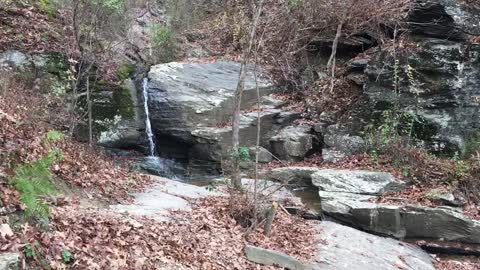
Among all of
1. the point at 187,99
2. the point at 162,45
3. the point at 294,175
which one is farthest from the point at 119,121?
the point at 294,175

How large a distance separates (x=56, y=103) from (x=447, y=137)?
11173 mm

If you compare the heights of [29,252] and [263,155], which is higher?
[29,252]

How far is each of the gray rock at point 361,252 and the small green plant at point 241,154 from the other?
2.14 m

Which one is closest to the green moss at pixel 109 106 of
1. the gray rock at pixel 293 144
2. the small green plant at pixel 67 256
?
the gray rock at pixel 293 144

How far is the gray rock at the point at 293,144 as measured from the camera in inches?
579

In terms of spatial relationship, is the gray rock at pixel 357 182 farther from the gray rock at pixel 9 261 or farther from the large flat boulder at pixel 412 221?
the gray rock at pixel 9 261

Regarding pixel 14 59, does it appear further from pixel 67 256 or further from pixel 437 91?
pixel 437 91

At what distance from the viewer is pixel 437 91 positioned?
535 inches

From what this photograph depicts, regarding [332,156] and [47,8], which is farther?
[47,8]

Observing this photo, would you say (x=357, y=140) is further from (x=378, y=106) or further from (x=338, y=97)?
(x=338, y=97)

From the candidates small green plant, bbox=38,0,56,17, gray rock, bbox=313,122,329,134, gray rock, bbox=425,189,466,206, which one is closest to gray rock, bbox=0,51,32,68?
small green plant, bbox=38,0,56,17

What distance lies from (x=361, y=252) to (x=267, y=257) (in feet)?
8.41

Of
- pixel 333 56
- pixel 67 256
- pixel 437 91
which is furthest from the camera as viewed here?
pixel 333 56

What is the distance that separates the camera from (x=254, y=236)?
25.5 feet
